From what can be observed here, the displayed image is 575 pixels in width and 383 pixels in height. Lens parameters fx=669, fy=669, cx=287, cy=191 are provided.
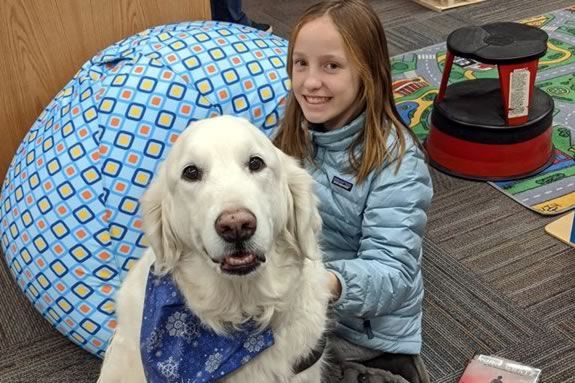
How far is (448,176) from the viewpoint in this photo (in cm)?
299

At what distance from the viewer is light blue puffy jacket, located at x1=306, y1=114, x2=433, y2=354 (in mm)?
1608

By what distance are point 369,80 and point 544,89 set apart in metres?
2.21

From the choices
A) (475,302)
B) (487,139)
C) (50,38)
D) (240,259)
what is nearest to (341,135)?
(240,259)

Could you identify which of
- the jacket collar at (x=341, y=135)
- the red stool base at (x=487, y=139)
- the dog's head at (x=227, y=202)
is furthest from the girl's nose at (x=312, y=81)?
the red stool base at (x=487, y=139)

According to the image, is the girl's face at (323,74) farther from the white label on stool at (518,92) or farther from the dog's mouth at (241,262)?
the white label on stool at (518,92)

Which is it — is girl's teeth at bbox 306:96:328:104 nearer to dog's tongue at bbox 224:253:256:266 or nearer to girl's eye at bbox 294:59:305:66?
girl's eye at bbox 294:59:305:66

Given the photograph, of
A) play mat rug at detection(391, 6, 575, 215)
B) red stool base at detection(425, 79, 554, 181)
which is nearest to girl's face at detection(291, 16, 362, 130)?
red stool base at detection(425, 79, 554, 181)

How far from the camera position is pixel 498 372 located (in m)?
1.87

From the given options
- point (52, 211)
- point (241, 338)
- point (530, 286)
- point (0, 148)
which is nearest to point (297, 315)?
point (241, 338)

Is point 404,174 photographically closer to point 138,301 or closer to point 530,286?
point 138,301

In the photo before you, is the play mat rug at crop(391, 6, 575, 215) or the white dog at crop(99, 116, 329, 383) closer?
the white dog at crop(99, 116, 329, 383)

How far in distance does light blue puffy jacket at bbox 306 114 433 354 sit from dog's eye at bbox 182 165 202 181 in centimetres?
46

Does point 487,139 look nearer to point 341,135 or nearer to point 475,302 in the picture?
point 475,302

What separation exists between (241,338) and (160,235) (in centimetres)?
27
